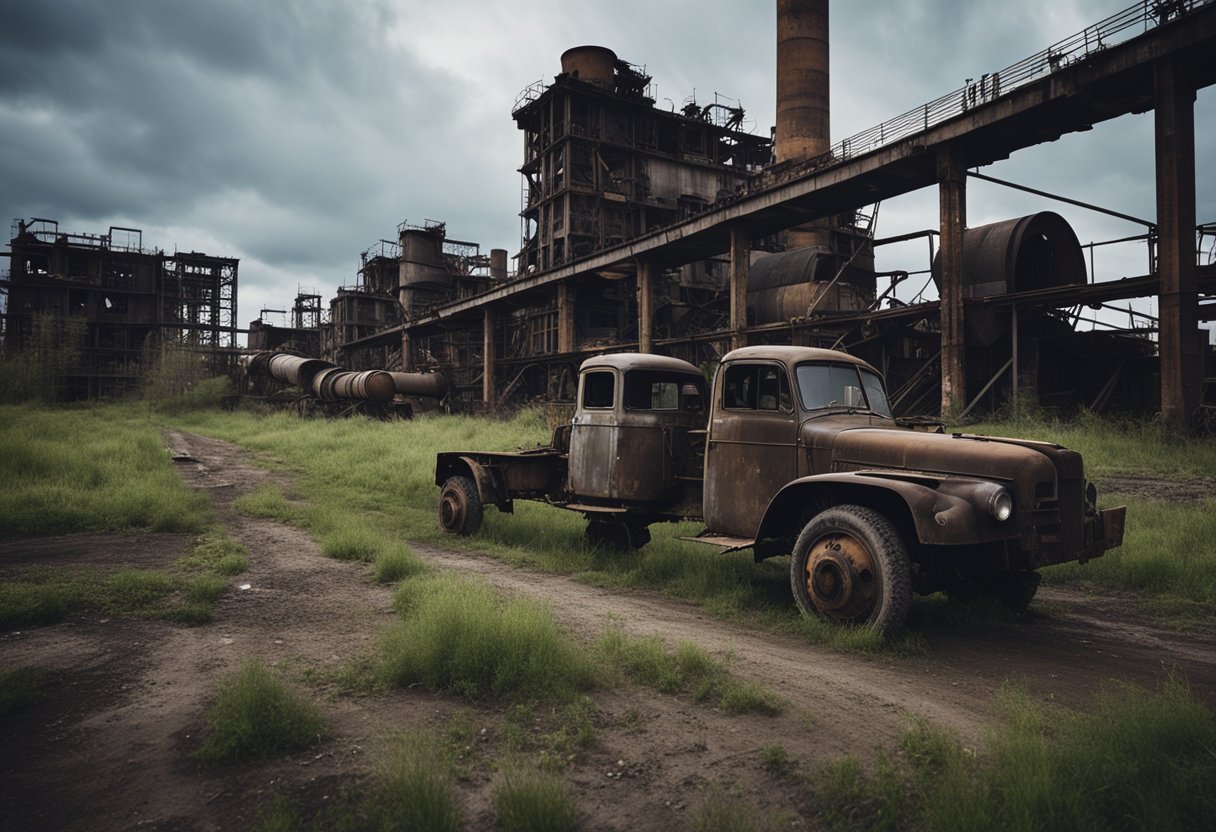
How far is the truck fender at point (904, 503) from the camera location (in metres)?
4.65

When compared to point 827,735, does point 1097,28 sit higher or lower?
higher

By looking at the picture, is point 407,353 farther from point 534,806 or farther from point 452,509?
point 534,806

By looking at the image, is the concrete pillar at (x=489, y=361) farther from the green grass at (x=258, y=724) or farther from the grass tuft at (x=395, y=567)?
the green grass at (x=258, y=724)

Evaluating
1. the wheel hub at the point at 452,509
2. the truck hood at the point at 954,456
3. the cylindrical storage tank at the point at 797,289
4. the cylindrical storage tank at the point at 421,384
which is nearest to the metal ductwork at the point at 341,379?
the cylindrical storage tank at the point at 421,384

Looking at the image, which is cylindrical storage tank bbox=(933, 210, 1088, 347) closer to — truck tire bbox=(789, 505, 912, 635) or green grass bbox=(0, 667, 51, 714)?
truck tire bbox=(789, 505, 912, 635)

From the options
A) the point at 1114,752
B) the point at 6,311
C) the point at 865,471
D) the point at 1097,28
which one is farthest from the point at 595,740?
the point at 6,311

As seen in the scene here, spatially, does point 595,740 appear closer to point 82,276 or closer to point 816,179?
point 816,179

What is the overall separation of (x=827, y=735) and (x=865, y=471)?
7.85ft

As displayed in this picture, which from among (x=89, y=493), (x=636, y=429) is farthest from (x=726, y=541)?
(x=89, y=493)

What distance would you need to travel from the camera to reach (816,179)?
794 inches

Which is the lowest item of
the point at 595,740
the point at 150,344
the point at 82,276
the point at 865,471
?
the point at 595,740

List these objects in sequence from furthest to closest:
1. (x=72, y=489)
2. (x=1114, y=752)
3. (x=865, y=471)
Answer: (x=72, y=489) < (x=865, y=471) < (x=1114, y=752)

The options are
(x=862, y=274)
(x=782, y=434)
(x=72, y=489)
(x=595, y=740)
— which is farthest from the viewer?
(x=862, y=274)

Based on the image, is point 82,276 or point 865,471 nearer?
point 865,471
